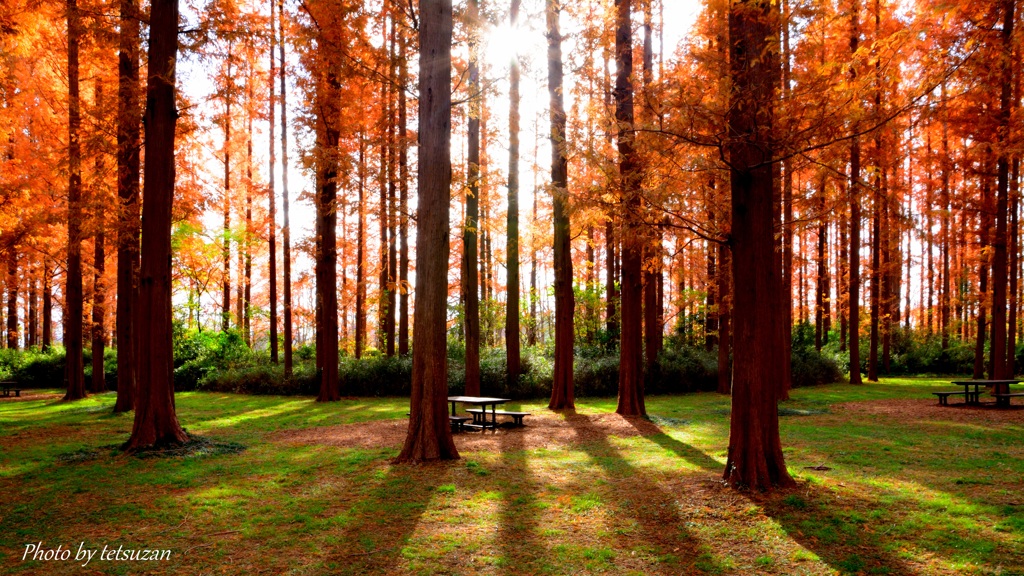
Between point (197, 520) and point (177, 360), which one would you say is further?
point (177, 360)

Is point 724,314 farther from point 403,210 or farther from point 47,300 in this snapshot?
point 47,300

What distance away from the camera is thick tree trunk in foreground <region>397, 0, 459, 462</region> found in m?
8.03

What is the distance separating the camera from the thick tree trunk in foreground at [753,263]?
6.22m

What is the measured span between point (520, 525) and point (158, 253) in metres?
7.00

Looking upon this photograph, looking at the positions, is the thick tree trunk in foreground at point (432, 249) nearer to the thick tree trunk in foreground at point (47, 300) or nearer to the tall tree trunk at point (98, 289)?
the tall tree trunk at point (98, 289)

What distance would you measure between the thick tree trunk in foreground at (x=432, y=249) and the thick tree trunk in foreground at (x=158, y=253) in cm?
388

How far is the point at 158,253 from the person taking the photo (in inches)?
358

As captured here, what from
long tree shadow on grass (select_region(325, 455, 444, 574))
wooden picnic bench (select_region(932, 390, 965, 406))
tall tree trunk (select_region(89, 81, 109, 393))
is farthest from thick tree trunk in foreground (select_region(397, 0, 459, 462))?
wooden picnic bench (select_region(932, 390, 965, 406))

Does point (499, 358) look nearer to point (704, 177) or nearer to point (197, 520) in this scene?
point (704, 177)

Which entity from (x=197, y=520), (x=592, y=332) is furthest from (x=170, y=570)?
(x=592, y=332)

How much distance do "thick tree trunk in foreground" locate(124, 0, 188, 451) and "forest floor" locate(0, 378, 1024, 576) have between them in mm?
766

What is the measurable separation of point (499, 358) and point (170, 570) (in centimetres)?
1443

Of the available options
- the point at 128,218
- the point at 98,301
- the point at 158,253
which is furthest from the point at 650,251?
the point at 98,301

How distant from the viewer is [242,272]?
25859 millimetres
